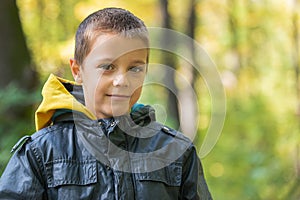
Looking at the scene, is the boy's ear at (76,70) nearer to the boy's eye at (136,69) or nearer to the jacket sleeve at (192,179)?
the boy's eye at (136,69)

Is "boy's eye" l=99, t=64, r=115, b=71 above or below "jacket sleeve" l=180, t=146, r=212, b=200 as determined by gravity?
above

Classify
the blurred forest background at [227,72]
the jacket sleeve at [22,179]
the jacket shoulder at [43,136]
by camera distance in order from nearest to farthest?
the jacket sleeve at [22,179], the jacket shoulder at [43,136], the blurred forest background at [227,72]

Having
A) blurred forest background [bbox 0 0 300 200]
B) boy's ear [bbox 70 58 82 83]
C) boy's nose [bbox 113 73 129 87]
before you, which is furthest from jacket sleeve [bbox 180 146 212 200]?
blurred forest background [bbox 0 0 300 200]

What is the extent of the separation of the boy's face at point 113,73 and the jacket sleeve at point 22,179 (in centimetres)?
36

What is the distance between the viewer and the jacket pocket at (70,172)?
2316mm

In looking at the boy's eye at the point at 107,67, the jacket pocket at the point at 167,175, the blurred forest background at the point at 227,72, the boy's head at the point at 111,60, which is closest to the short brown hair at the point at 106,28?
the boy's head at the point at 111,60

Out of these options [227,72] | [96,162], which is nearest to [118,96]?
[96,162]

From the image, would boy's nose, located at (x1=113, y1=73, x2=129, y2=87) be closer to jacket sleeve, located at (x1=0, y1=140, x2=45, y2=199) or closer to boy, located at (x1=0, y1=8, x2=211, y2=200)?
boy, located at (x1=0, y1=8, x2=211, y2=200)

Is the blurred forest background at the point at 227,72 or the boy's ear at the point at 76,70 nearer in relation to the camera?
the boy's ear at the point at 76,70

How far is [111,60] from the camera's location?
236cm

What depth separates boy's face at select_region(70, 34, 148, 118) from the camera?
237 cm

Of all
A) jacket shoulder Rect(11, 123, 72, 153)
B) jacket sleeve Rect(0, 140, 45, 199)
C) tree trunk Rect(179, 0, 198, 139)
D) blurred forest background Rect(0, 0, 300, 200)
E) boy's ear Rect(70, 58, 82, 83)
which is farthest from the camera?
tree trunk Rect(179, 0, 198, 139)

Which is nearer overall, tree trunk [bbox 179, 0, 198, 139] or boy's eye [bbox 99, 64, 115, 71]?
boy's eye [bbox 99, 64, 115, 71]

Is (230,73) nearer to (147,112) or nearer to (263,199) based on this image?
(263,199)
